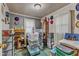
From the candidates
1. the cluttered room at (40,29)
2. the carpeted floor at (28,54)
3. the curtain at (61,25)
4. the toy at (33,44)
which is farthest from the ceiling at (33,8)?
the carpeted floor at (28,54)

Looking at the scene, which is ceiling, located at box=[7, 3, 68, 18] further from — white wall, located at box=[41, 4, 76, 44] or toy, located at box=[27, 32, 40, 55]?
toy, located at box=[27, 32, 40, 55]

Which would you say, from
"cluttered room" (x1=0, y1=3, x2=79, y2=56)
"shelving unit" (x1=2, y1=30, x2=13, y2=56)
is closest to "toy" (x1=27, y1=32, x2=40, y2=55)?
"cluttered room" (x1=0, y1=3, x2=79, y2=56)

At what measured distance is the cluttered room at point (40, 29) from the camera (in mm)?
1578

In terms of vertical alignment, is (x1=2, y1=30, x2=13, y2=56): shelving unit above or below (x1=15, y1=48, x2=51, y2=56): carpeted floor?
above

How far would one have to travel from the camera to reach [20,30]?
5.27ft

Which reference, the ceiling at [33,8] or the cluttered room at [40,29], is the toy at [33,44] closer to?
the cluttered room at [40,29]

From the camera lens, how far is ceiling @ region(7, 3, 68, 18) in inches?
63.1

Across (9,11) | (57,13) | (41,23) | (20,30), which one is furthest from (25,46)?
(57,13)

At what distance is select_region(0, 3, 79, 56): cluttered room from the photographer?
1.58 m

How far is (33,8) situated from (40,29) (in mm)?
293

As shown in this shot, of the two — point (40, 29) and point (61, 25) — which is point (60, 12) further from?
point (40, 29)

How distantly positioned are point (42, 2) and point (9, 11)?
44 cm

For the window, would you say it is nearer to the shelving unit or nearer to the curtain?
the curtain

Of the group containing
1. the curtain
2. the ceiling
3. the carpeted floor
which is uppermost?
the ceiling
